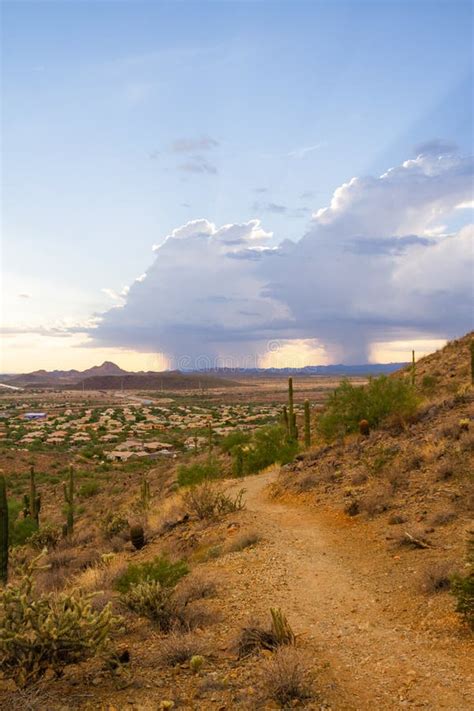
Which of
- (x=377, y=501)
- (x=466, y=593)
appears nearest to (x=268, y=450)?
(x=377, y=501)

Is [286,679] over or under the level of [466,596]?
under

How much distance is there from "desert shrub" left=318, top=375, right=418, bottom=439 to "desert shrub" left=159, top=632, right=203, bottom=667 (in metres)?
16.6

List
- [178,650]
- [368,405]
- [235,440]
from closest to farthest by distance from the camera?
[178,650]
[368,405]
[235,440]

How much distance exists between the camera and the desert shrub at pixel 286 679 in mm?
5880

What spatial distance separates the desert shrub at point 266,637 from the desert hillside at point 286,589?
2 centimetres

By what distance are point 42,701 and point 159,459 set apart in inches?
1676

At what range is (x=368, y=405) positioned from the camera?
2350 cm

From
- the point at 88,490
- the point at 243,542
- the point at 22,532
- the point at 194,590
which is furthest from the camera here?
the point at 88,490

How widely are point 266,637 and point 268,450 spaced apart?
70.3 feet

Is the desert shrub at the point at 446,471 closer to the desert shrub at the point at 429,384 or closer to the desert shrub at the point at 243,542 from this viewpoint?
the desert shrub at the point at 243,542

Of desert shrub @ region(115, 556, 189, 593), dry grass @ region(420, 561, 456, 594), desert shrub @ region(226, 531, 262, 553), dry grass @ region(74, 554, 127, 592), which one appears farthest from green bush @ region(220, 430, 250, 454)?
dry grass @ region(420, 561, 456, 594)

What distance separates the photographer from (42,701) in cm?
575

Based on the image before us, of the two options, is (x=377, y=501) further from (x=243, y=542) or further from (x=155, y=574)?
(x=155, y=574)

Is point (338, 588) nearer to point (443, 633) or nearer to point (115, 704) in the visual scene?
point (443, 633)
